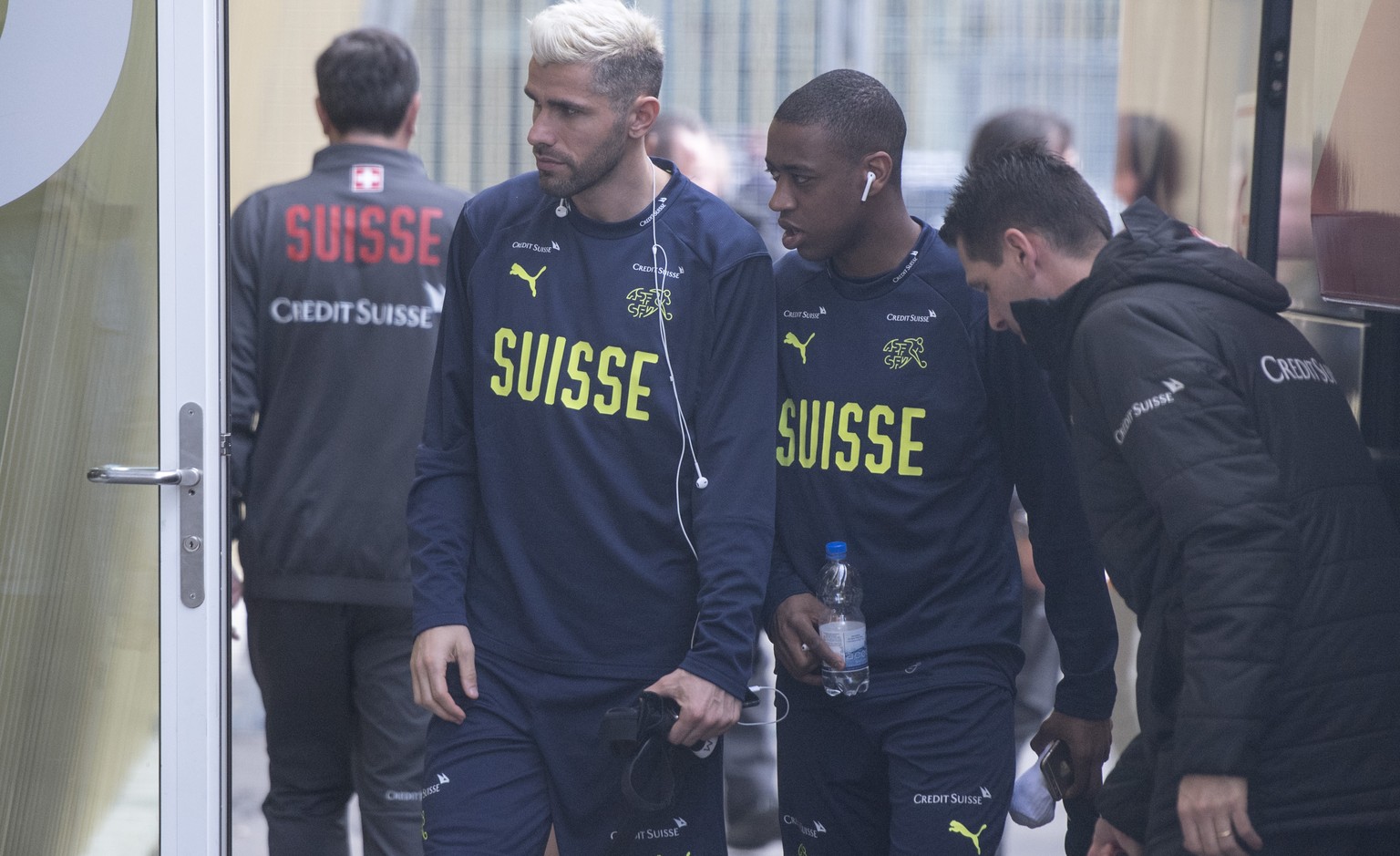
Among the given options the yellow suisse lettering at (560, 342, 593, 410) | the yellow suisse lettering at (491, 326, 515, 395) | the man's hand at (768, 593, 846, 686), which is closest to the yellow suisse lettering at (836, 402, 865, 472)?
the man's hand at (768, 593, 846, 686)

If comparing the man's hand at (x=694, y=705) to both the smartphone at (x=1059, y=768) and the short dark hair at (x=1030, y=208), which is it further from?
the short dark hair at (x=1030, y=208)

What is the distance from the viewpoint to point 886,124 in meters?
2.76

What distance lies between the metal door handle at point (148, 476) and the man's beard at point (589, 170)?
0.77m

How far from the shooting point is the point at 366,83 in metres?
3.53

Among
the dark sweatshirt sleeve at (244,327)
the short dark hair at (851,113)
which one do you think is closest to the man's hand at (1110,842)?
the short dark hair at (851,113)

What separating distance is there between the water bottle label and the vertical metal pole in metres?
1.28

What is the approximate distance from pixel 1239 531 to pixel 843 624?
2.38 ft

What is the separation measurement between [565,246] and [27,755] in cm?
132

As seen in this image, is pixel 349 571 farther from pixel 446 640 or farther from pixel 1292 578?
pixel 1292 578

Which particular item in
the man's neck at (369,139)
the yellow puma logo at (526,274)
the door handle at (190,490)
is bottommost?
the door handle at (190,490)

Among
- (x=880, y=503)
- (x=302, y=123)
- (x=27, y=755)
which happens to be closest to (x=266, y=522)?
(x=27, y=755)

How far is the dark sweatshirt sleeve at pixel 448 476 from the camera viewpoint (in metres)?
2.51

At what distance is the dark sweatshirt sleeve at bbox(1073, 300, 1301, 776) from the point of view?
206 centimetres

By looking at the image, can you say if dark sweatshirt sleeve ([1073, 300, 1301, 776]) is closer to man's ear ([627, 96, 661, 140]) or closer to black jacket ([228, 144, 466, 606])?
man's ear ([627, 96, 661, 140])
